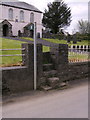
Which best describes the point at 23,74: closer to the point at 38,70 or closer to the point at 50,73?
the point at 38,70

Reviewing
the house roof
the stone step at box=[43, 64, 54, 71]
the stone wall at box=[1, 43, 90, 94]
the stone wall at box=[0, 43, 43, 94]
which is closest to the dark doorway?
the house roof

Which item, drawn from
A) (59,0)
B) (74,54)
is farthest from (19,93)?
(59,0)

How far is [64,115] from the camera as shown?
405 cm

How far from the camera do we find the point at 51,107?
451 centimetres

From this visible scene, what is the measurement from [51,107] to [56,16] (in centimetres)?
4075

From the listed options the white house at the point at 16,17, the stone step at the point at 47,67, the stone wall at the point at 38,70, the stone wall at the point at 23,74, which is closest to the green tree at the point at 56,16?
the white house at the point at 16,17

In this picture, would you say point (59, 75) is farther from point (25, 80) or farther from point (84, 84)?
point (25, 80)

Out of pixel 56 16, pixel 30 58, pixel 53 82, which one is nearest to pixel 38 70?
pixel 30 58

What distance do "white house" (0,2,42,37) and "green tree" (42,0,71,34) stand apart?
348 inches

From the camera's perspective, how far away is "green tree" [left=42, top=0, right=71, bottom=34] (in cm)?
4294

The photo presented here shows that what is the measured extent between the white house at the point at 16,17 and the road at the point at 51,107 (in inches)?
963

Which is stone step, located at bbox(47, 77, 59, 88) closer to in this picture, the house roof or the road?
the road

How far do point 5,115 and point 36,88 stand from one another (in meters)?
2.18

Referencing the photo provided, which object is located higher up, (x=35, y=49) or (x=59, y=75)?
(x=35, y=49)
